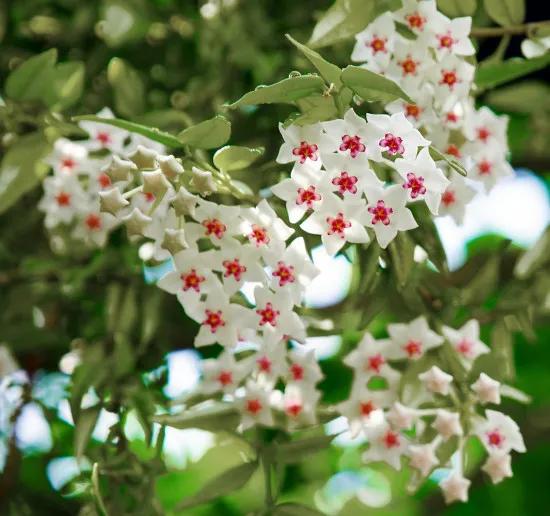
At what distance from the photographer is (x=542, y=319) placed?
176 cm

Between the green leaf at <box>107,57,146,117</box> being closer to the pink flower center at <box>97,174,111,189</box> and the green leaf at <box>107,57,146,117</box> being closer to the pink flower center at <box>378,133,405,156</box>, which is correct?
the pink flower center at <box>97,174,111,189</box>

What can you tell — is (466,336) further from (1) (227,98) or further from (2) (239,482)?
(1) (227,98)

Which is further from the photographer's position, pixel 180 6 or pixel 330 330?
pixel 180 6

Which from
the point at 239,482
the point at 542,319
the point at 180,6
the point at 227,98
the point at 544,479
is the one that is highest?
the point at 180,6

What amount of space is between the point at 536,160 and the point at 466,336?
90 centimetres

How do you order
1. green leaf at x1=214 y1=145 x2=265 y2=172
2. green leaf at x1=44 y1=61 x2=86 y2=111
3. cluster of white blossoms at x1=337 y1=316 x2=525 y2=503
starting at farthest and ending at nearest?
green leaf at x1=44 y1=61 x2=86 y2=111 → cluster of white blossoms at x1=337 y1=316 x2=525 y2=503 → green leaf at x1=214 y1=145 x2=265 y2=172

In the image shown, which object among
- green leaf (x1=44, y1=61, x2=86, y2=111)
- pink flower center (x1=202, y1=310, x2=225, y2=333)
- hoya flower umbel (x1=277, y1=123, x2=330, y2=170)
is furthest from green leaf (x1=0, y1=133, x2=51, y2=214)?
hoya flower umbel (x1=277, y1=123, x2=330, y2=170)

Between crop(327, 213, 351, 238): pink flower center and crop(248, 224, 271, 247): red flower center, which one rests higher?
crop(327, 213, 351, 238): pink flower center

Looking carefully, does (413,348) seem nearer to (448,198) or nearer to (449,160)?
(448,198)

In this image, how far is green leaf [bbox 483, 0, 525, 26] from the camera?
1275 mm

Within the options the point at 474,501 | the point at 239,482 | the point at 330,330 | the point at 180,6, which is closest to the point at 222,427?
the point at 239,482

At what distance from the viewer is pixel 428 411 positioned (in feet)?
3.73

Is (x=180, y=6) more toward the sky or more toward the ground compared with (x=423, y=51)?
more toward the ground

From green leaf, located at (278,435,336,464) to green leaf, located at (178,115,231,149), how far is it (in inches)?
19.3
